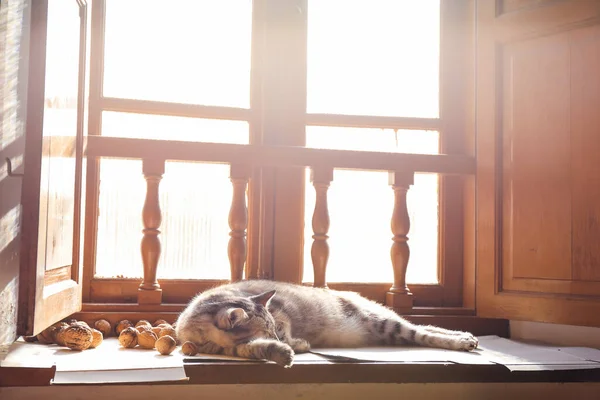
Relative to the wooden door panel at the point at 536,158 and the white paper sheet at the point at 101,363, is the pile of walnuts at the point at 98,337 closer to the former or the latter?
the white paper sheet at the point at 101,363

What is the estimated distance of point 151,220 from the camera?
2656mm

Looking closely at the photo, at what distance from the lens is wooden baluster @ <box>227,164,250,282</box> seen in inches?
108

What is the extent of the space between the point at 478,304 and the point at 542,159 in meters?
0.71

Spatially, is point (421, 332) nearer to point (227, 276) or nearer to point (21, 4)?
point (227, 276)

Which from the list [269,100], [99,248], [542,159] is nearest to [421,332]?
[542,159]

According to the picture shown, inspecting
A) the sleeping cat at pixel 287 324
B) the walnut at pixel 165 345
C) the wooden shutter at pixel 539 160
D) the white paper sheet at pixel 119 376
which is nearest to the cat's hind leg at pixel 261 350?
the sleeping cat at pixel 287 324

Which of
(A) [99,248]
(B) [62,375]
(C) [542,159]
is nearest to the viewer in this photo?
(B) [62,375]

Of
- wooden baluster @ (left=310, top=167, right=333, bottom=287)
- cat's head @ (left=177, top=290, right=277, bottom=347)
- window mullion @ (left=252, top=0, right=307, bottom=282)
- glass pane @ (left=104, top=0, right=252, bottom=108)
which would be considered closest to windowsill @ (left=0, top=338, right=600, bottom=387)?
cat's head @ (left=177, top=290, right=277, bottom=347)

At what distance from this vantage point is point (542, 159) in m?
2.65

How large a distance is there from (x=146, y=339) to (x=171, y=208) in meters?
0.79

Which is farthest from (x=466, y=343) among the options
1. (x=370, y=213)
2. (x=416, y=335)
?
(x=370, y=213)

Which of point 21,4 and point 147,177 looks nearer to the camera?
point 21,4

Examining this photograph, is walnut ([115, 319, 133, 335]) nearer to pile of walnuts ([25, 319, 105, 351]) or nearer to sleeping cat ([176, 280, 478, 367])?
pile of walnuts ([25, 319, 105, 351])

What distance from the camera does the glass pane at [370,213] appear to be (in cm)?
306
